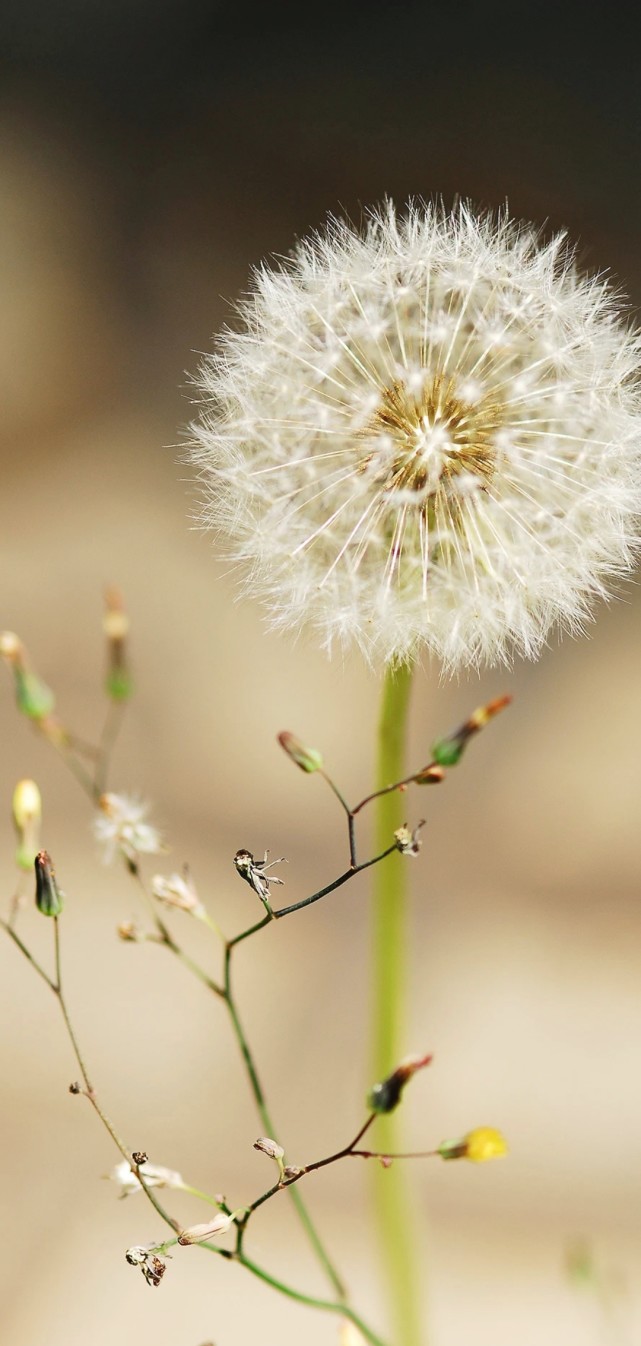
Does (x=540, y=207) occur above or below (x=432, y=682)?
above

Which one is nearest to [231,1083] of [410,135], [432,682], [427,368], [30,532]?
[432,682]

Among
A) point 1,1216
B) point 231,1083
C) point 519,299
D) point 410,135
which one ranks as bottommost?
point 1,1216

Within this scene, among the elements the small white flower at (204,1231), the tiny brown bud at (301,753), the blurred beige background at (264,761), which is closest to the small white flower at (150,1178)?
the small white flower at (204,1231)

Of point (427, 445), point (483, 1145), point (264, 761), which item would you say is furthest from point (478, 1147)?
point (264, 761)

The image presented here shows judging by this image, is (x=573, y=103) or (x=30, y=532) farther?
(x=30, y=532)

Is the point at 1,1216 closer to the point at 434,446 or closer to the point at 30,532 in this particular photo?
the point at 30,532

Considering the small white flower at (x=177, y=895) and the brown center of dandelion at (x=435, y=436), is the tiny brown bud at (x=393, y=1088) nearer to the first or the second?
the small white flower at (x=177, y=895)
